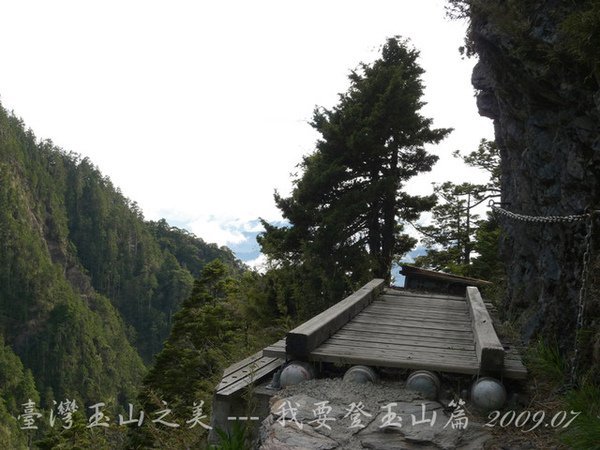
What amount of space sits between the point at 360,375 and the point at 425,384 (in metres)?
0.53

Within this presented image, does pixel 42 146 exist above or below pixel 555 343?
above

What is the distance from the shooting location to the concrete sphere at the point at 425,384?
4578 millimetres

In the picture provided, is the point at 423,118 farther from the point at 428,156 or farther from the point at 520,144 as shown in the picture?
the point at 520,144

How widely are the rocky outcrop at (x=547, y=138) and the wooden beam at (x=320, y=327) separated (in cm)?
188

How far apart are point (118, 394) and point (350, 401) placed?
105 metres

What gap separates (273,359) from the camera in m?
5.59

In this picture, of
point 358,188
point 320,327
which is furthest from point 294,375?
point 358,188

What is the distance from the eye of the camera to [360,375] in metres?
4.85

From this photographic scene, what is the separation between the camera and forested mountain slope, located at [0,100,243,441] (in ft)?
330

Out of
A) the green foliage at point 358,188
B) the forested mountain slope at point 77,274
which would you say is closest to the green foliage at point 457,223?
the green foliage at point 358,188

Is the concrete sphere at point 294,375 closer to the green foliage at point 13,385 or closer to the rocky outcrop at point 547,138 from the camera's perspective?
the rocky outcrop at point 547,138

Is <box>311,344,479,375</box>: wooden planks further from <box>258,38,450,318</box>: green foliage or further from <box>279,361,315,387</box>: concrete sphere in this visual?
<box>258,38,450,318</box>: green foliage

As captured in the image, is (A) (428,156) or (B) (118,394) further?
(B) (118,394)

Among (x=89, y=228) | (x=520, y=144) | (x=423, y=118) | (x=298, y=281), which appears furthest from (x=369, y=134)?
(x=89, y=228)
